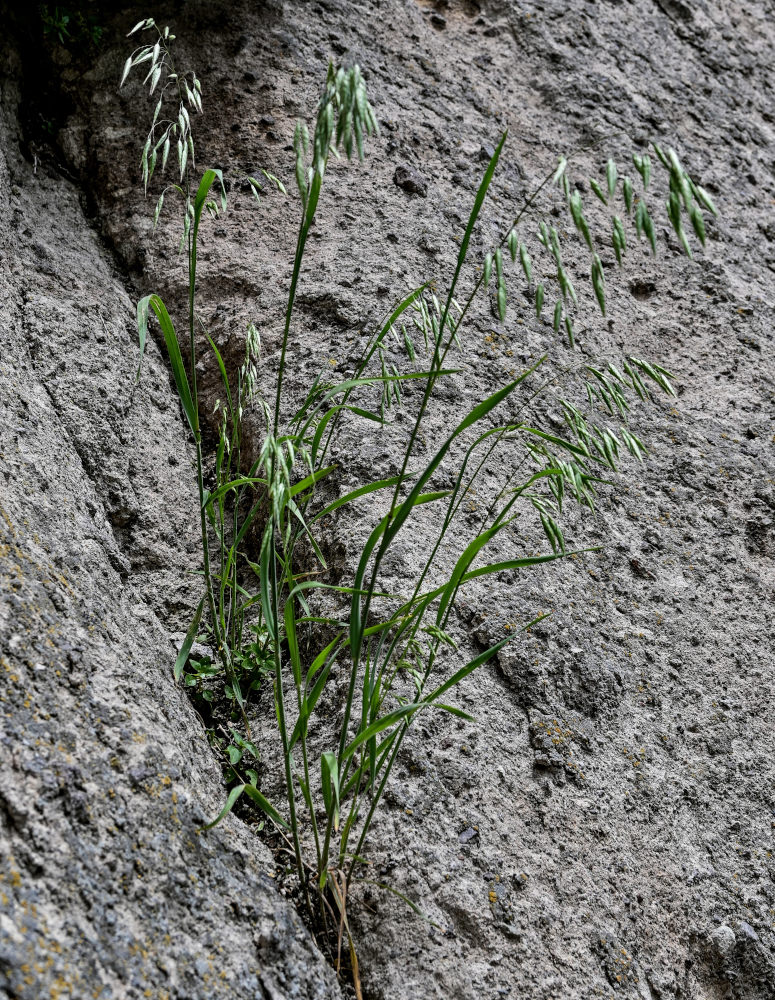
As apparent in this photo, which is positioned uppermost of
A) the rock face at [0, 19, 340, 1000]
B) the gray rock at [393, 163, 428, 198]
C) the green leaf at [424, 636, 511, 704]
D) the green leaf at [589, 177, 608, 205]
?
the green leaf at [589, 177, 608, 205]

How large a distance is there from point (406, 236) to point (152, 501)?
1.02 meters

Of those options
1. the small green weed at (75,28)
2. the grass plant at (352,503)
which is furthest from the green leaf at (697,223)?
the small green weed at (75,28)

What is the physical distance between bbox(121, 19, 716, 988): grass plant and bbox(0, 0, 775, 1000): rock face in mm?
73

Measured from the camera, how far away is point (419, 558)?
166 cm

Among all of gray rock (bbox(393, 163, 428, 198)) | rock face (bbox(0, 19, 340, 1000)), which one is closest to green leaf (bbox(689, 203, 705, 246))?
rock face (bbox(0, 19, 340, 1000))

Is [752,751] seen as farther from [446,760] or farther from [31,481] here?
[31,481]

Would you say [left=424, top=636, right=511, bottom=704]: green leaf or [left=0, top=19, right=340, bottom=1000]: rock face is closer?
[left=0, top=19, right=340, bottom=1000]: rock face

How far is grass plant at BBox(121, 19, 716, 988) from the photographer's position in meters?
1.04

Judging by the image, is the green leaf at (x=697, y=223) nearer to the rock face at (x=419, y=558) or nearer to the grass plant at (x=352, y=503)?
the grass plant at (x=352, y=503)

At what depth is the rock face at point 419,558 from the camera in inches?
41.9

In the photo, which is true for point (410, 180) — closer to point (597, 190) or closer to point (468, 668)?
point (597, 190)

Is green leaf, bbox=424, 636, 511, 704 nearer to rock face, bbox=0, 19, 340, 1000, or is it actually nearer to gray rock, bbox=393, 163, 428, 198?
rock face, bbox=0, 19, 340, 1000

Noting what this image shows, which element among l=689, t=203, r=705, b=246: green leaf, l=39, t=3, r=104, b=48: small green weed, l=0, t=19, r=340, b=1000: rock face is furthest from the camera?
l=39, t=3, r=104, b=48: small green weed

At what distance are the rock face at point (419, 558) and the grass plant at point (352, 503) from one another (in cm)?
7
